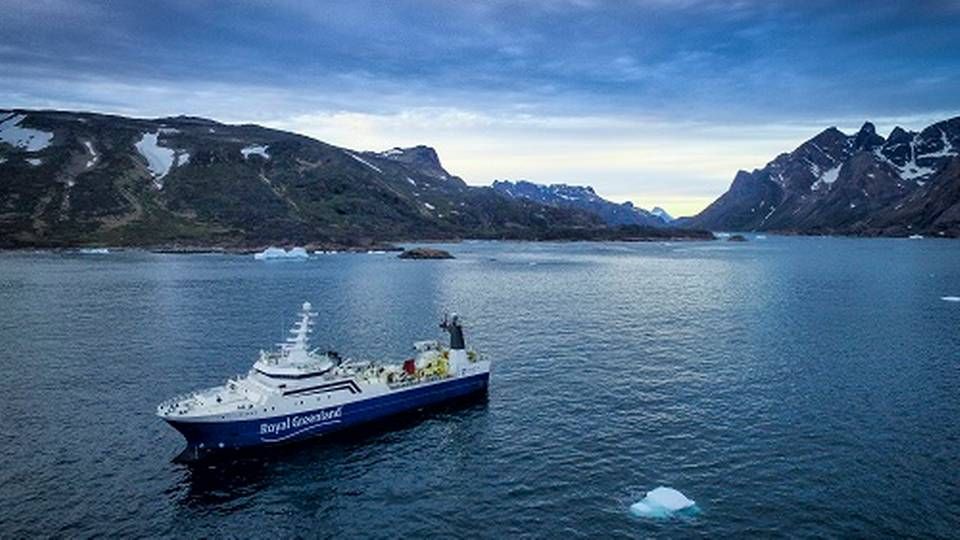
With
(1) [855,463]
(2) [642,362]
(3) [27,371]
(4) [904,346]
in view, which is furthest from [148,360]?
(4) [904,346]

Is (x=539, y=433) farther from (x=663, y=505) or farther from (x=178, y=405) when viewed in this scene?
(x=178, y=405)

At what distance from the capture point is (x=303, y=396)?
51.3 m

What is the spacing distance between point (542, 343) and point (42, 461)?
186 feet

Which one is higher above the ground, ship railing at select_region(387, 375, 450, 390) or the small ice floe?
ship railing at select_region(387, 375, 450, 390)

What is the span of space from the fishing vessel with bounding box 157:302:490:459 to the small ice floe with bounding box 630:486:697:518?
80.4 feet

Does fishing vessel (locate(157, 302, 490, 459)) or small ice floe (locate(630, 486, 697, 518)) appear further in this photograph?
fishing vessel (locate(157, 302, 490, 459))

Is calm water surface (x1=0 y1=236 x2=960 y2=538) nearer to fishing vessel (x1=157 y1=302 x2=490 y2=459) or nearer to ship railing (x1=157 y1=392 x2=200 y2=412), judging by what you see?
fishing vessel (x1=157 y1=302 x2=490 y2=459)

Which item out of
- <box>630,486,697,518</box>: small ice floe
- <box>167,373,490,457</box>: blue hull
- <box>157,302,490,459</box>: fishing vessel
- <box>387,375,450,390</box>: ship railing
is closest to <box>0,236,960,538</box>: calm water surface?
<box>630,486,697,518</box>: small ice floe

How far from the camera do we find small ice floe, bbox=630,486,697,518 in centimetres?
3844

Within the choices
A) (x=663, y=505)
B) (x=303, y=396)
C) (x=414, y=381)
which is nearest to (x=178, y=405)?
(x=303, y=396)

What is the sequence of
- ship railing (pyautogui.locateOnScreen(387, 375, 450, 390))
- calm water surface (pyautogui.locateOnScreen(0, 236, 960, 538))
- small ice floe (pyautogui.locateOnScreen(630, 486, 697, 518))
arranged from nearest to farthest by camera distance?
small ice floe (pyautogui.locateOnScreen(630, 486, 697, 518)), calm water surface (pyautogui.locateOnScreen(0, 236, 960, 538)), ship railing (pyautogui.locateOnScreen(387, 375, 450, 390))

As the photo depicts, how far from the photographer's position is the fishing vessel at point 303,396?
47.7 m

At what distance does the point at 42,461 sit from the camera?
46.5 meters

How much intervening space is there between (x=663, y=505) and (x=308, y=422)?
89.3 feet
